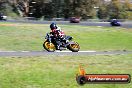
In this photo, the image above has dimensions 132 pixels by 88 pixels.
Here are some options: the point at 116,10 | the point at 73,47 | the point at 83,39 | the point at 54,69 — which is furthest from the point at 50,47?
the point at 116,10

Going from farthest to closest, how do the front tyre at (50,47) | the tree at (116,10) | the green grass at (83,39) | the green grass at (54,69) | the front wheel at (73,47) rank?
the tree at (116,10), the green grass at (83,39), the front wheel at (73,47), the front tyre at (50,47), the green grass at (54,69)

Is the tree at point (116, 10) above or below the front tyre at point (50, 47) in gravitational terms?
below

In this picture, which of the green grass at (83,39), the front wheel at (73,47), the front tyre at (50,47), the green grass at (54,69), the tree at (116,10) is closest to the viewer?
the green grass at (54,69)

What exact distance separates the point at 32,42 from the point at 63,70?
16.1 metres

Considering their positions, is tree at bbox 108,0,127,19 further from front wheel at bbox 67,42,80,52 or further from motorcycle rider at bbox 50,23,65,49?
motorcycle rider at bbox 50,23,65,49

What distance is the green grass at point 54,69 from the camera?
14.5 metres

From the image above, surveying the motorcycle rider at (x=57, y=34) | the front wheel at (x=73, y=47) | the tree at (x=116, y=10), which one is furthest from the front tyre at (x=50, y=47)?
the tree at (x=116, y=10)

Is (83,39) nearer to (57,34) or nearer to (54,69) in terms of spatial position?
(57,34)

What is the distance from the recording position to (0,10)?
83.1 m

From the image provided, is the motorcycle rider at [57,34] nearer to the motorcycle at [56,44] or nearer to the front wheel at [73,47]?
the motorcycle at [56,44]

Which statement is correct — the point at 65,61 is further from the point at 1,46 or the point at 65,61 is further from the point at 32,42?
the point at 32,42

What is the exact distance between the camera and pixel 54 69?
1652 centimetres

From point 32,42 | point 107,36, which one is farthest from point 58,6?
point 32,42

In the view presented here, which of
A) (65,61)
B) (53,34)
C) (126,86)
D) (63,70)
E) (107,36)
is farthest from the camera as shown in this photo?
(107,36)
